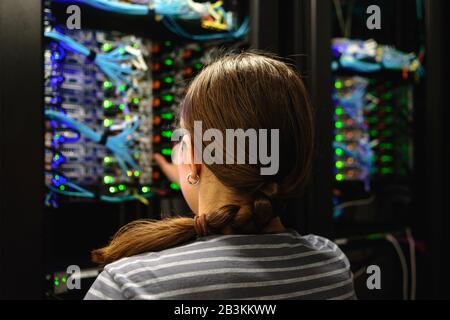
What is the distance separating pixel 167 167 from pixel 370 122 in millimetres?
1036

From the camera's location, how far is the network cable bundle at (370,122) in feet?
6.49

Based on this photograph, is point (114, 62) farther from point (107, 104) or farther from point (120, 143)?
point (120, 143)

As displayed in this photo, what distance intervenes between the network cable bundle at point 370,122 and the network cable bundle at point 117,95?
2.13ft

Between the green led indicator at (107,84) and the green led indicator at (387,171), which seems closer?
the green led indicator at (107,84)

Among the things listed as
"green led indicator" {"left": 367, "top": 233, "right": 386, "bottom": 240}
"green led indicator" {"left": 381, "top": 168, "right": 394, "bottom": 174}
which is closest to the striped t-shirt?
"green led indicator" {"left": 367, "top": 233, "right": 386, "bottom": 240}

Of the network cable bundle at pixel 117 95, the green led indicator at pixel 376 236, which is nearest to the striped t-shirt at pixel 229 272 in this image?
the network cable bundle at pixel 117 95

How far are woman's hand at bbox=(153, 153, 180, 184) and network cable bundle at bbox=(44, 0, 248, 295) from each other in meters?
0.02

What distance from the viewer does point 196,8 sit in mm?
1520

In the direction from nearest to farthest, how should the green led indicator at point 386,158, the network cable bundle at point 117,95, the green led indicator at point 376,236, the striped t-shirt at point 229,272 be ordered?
the striped t-shirt at point 229,272, the network cable bundle at point 117,95, the green led indicator at point 376,236, the green led indicator at point 386,158

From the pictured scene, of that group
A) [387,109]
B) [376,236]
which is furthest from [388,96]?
[376,236]

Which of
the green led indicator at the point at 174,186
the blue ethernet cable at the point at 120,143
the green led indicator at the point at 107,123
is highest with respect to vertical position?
the green led indicator at the point at 107,123

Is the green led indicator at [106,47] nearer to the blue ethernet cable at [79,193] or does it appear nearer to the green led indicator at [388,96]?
the blue ethernet cable at [79,193]

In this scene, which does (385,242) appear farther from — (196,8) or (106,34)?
(106,34)

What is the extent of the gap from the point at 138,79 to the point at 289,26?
0.52m
